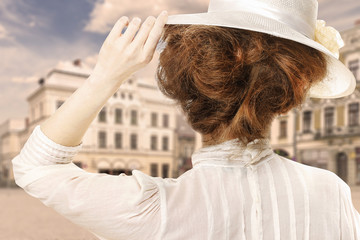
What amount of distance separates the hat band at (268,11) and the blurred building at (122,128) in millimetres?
18548

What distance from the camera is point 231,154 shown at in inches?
22.5

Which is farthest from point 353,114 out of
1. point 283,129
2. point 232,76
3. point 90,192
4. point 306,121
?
point 90,192

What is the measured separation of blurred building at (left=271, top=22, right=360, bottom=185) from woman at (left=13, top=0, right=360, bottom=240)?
12.2 meters

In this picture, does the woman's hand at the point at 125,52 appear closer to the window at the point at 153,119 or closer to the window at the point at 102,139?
the window at the point at 102,139

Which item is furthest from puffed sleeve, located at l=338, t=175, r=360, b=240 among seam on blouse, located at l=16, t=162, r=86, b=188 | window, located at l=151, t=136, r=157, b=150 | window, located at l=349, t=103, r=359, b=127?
window, located at l=151, t=136, r=157, b=150

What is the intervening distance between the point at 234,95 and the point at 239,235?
0.58 feet

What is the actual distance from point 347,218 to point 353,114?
1382 cm

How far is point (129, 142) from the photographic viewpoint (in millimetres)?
20641

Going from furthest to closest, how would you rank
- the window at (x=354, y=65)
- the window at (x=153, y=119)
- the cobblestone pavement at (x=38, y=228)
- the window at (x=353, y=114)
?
1. the window at (x=153, y=119)
2. the window at (x=353, y=114)
3. the window at (x=354, y=65)
4. the cobblestone pavement at (x=38, y=228)

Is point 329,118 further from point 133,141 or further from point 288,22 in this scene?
point 288,22

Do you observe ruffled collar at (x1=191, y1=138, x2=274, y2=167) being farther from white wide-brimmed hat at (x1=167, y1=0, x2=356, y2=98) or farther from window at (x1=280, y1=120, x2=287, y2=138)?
window at (x1=280, y1=120, x2=287, y2=138)

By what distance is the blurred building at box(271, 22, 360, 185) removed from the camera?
12914 mm

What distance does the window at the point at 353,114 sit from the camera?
525 inches

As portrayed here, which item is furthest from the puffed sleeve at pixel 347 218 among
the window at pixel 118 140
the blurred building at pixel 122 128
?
the window at pixel 118 140
